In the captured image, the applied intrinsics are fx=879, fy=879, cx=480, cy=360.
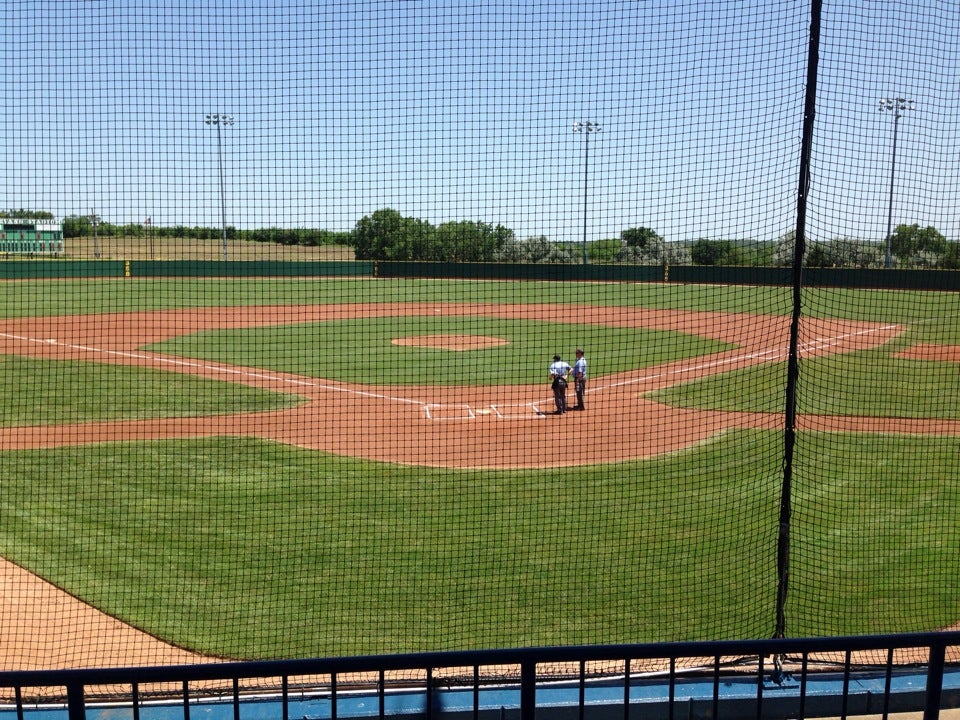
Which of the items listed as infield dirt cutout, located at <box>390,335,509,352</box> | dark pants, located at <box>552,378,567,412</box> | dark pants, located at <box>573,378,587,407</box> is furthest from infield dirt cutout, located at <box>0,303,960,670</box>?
infield dirt cutout, located at <box>390,335,509,352</box>

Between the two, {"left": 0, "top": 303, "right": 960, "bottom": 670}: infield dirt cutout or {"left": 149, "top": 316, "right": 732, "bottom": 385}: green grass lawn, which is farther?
{"left": 149, "top": 316, "right": 732, "bottom": 385}: green grass lawn

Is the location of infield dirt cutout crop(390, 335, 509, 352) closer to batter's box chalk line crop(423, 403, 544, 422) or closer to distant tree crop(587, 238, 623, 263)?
distant tree crop(587, 238, 623, 263)

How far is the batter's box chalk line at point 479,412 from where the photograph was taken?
50.1 feet

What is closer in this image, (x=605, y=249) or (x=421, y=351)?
(x=605, y=249)

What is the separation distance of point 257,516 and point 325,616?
2.59m

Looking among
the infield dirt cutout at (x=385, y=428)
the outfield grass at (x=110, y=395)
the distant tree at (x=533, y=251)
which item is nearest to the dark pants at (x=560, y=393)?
the infield dirt cutout at (x=385, y=428)

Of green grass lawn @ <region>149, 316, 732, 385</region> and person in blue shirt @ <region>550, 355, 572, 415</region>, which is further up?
person in blue shirt @ <region>550, 355, 572, 415</region>

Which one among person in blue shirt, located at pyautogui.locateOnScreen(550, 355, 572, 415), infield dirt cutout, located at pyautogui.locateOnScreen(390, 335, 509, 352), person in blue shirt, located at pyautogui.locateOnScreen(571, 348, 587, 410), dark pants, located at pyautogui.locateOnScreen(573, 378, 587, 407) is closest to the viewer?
person in blue shirt, located at pyautogui.locateOnScreen(550, 355, 572, 415)

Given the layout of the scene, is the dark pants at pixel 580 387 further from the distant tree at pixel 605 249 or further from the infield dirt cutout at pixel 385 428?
the distant tree at pixel 605 249

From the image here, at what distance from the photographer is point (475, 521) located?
31.9 feet

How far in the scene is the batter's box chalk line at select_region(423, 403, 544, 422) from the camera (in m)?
15.3

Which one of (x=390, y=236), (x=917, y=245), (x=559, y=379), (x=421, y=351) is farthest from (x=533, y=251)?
(x=559, y=379)

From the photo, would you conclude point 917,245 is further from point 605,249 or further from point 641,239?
point 605,249

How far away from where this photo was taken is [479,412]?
15.6 m
